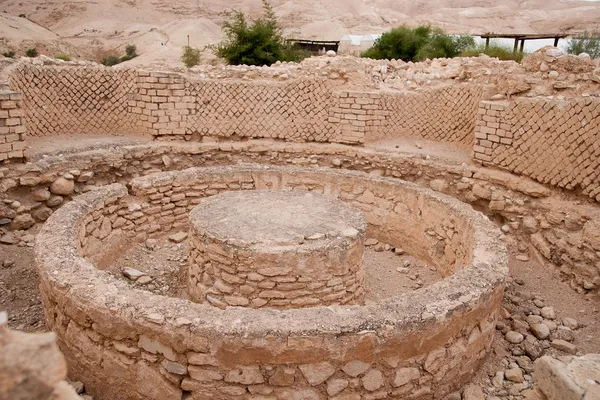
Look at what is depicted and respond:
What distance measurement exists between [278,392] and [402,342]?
34.5 inches

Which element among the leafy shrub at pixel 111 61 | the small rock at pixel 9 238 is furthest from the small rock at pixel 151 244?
the leafy shrub at pixel 111 61

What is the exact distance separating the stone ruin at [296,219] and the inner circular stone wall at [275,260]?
2cm

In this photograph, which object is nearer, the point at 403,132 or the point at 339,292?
the point at 339,292

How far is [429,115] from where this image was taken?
8.49m

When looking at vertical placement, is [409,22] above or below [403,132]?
above

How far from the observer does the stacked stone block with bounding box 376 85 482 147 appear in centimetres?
805

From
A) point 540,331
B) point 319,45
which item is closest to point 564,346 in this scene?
point 540,331

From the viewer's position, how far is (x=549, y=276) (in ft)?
18.7

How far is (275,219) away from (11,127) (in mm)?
3920

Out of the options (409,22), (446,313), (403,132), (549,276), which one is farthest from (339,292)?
(409,22)

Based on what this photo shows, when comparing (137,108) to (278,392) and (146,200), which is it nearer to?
(146,200)

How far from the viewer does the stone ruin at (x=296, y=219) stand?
3062 mm

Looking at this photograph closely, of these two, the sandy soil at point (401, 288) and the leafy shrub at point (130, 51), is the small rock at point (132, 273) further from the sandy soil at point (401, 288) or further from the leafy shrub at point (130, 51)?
the leafy shrub at point (130, 51)

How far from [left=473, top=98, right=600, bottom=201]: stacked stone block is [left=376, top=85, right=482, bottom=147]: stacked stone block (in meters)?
1.05
